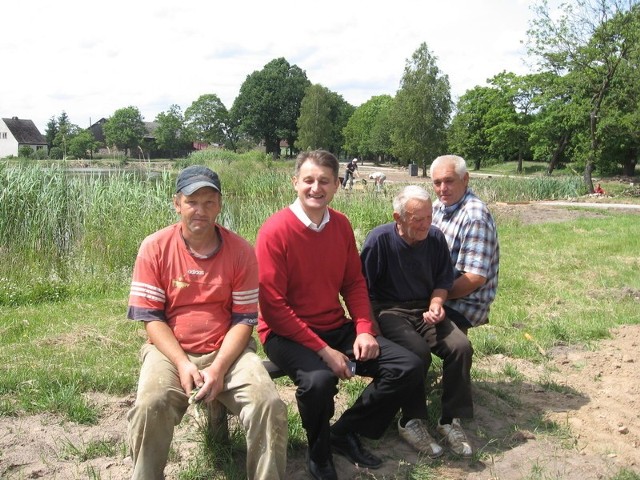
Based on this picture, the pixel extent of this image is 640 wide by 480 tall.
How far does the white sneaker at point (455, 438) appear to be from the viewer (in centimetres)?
323

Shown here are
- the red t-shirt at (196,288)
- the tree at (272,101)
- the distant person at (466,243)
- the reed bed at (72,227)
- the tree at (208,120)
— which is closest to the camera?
Answer: the red t-shirt at (196,288)

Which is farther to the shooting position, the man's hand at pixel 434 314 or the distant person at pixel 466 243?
the distant person at pixel 466 243

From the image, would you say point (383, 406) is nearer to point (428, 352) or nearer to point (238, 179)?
point (428, 352)

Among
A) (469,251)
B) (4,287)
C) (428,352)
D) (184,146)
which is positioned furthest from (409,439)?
(184,146)

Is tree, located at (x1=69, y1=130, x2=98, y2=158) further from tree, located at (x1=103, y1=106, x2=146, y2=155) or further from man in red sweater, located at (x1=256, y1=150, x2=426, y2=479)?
man in red sweater, located at (x1=256, y1=150, x2=426, y2=479)

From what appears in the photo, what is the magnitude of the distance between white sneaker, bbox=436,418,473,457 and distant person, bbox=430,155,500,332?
0.73 m

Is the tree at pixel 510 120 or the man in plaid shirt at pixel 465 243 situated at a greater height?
the tree at pixel 510 120


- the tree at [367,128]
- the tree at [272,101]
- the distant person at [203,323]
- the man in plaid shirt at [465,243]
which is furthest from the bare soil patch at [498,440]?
the tree at [272,101]

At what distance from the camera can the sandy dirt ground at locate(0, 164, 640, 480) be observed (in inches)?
118

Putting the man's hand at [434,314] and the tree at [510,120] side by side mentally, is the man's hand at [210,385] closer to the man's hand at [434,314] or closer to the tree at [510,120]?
the man's hand at [434,314]

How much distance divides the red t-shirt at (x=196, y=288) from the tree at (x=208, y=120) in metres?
82.9

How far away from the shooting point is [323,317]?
10.9ft

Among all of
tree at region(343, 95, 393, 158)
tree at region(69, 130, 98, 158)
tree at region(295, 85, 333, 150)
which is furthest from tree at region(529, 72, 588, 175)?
tree at region(69, 130, 98, 158)

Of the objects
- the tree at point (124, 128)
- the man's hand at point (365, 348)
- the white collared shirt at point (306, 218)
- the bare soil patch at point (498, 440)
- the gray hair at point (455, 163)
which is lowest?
the bare soil patch at point (498, 440)
